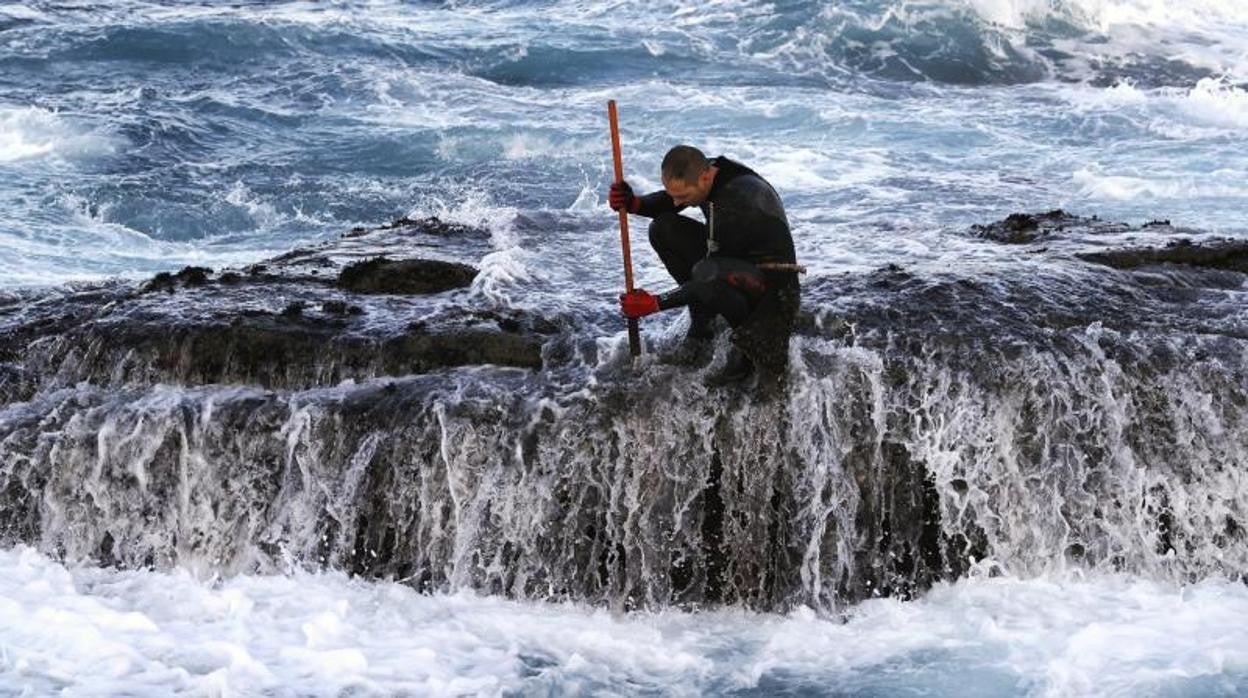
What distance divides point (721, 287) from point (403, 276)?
298 centimetres

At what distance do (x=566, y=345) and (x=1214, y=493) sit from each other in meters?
3.88

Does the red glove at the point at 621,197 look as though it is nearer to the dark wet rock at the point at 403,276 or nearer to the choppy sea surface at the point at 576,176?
the choppy sea surface at the point at 576,176

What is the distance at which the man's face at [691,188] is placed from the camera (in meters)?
8.41

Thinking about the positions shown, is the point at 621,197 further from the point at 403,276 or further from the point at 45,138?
the point at 45,138

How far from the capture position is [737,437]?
8664mm

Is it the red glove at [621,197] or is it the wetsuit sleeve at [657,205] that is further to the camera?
the wetsuit sleeve at [657,205]

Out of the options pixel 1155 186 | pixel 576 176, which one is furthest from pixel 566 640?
pixel 1155 186

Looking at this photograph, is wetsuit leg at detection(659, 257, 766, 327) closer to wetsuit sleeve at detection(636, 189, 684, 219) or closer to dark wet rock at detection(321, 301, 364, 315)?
wetsuit sleeve at detection(636, 189, 684, 219)

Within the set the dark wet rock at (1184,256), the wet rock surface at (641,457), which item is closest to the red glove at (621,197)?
the wet rock surface at (641,457)

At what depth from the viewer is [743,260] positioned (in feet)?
27.9

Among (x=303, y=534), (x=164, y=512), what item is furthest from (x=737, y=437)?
(x=164, y=512)

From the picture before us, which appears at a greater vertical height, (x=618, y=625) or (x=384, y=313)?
(x=384, y=313)

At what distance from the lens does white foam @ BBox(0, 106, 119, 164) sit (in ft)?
64.8

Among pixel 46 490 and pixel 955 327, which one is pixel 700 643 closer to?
pixel 955 327
